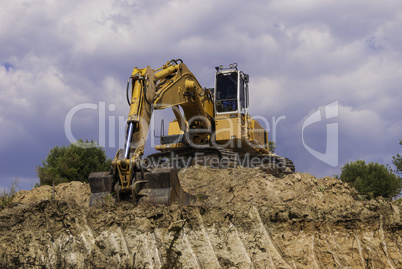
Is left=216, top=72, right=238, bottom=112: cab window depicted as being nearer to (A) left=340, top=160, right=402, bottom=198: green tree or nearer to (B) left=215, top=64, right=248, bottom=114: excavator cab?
(B) left=215, top=64, right=248, bottom=114: excavator cab

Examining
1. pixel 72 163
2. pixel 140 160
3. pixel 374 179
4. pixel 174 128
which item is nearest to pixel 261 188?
pixel 140 160

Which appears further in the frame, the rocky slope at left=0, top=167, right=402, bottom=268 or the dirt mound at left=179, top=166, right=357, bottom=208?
the dirt mound at left=179, top=166, right=357, bottom=208

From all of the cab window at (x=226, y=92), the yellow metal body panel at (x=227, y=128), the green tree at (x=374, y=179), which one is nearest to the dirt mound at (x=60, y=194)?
the yellow metal body panel at (x=227, y=128)

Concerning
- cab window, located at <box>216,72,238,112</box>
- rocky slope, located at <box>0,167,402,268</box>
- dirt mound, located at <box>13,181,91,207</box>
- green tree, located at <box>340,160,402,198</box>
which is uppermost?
cab window, located at <box>216,72,238,112</box>

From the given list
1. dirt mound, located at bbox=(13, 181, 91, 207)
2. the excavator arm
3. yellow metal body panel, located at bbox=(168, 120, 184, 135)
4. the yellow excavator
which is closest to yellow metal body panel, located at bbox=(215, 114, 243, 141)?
the yellow excavator

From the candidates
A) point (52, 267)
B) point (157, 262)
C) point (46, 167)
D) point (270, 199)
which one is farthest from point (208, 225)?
point (46, 167)

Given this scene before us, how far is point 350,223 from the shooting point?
761 cm

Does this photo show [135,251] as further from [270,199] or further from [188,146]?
[188,146]

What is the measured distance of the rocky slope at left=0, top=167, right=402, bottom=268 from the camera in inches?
256

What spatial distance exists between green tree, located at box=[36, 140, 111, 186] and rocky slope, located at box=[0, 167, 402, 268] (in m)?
13.0

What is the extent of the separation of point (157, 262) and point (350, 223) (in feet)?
11.3

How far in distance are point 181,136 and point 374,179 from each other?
1450 centimetres

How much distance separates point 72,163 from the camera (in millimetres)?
20891

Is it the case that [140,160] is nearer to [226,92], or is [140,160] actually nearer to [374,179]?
[226,92]
